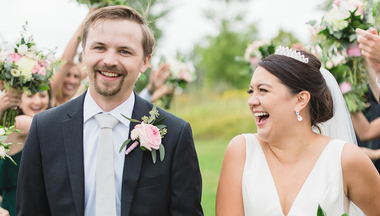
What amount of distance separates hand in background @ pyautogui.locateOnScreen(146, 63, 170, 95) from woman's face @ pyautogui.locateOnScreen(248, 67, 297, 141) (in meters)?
3.00

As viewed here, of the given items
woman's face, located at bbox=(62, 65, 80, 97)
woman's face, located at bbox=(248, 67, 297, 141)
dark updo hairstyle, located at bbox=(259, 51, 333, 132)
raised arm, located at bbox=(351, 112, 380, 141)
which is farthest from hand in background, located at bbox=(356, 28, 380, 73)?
woman's face, located at bbox=(62, 65, 80, 97)

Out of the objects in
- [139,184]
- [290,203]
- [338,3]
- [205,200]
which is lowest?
[205,200]

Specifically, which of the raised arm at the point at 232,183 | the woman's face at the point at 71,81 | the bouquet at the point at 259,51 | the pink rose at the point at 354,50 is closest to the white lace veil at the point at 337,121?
the raised arm at the point at 232,183

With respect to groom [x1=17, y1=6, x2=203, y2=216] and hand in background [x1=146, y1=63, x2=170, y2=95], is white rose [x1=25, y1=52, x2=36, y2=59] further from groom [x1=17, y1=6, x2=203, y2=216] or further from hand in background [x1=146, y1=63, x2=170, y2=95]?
hand in background [x1=146, y1=63, x2=170, y2=95]

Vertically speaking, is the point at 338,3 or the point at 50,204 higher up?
the point at 338,3

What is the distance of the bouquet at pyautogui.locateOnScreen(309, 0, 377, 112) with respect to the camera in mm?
4188

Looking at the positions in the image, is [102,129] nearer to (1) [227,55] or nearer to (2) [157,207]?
(2) [157,207]

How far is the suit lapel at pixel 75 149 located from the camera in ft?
7.88

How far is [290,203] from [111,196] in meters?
→ 1.55

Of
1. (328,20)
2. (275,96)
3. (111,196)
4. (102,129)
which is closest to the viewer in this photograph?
(111,196)

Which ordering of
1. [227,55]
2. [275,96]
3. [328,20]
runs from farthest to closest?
[227,55] < [328,20] < [275,96]

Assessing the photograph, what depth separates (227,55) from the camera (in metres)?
28.7

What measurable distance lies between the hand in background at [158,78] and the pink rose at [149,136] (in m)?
3.32

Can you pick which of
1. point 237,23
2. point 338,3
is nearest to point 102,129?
point 338,3
